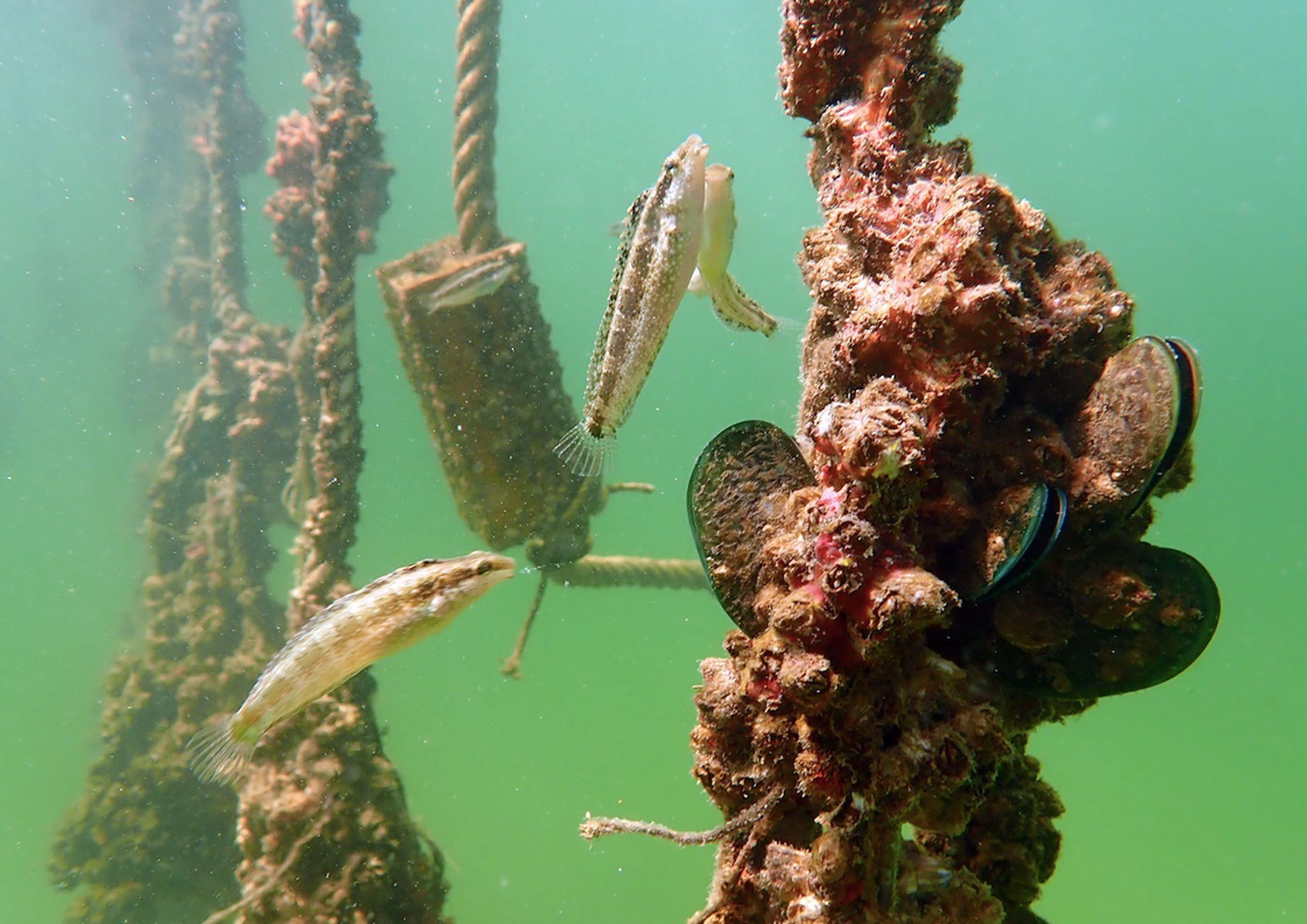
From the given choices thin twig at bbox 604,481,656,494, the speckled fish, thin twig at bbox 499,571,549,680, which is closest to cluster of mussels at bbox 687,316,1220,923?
the speckled fish

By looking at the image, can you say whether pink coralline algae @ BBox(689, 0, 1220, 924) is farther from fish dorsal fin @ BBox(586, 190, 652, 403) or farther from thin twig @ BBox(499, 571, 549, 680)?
thin twig @ BBox(499, 571, 549, 680)

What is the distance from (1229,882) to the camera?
2198 cm

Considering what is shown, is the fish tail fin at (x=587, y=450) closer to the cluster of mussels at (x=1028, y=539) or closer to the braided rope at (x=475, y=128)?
the cluster of mussels at (x=1028, y=539)

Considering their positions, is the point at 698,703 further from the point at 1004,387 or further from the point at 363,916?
the point at 363,916

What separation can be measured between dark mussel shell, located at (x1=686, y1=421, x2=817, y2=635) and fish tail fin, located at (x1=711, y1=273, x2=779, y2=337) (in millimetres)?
833

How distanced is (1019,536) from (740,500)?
606 millimetres

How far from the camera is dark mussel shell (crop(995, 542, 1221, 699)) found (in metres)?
1.33

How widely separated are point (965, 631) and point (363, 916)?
3.65 metres

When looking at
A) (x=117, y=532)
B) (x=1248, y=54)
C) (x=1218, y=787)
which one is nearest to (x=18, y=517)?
(x=117, y=532)

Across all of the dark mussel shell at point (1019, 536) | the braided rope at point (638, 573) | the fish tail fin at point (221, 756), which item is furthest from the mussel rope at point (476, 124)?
the dark mussel shell at point (1019, 536)

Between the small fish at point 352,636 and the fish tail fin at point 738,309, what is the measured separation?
135 centimetres

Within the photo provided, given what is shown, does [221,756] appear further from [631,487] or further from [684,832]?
[631,487]

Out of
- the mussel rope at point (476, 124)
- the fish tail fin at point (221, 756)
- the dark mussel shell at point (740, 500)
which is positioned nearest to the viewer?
the dark mussel shell at point (740, 500)

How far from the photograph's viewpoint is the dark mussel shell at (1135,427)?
4.16ft
